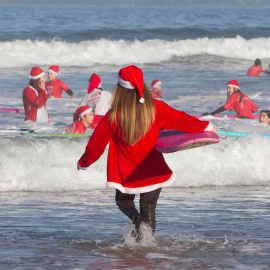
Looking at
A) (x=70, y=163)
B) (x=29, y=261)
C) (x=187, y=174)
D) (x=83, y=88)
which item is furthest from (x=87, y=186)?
(x=83, y=88)

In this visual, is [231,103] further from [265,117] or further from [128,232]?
[128,232]

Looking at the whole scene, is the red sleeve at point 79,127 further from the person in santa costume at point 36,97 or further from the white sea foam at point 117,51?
the white sea foam at point 117,51

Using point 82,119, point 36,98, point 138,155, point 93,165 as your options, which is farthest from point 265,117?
point 138,155

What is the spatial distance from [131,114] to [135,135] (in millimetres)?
178

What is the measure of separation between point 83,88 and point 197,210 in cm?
1585

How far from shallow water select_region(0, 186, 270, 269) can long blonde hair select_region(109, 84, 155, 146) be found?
964mm

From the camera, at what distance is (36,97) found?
55.5 ft

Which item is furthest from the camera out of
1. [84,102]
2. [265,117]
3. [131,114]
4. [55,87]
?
[55,87]

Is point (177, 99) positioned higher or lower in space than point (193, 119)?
lower

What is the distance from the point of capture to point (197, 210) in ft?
29.1

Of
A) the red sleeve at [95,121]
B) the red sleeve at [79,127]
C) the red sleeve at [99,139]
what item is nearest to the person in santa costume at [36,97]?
the red sleeve at [95,121]

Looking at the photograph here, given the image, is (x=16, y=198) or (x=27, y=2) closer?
(x=16, y=198)

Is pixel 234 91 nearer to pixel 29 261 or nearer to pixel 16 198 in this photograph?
pixel 16 198

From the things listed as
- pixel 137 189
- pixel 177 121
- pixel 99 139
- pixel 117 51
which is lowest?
pixel 117 51
